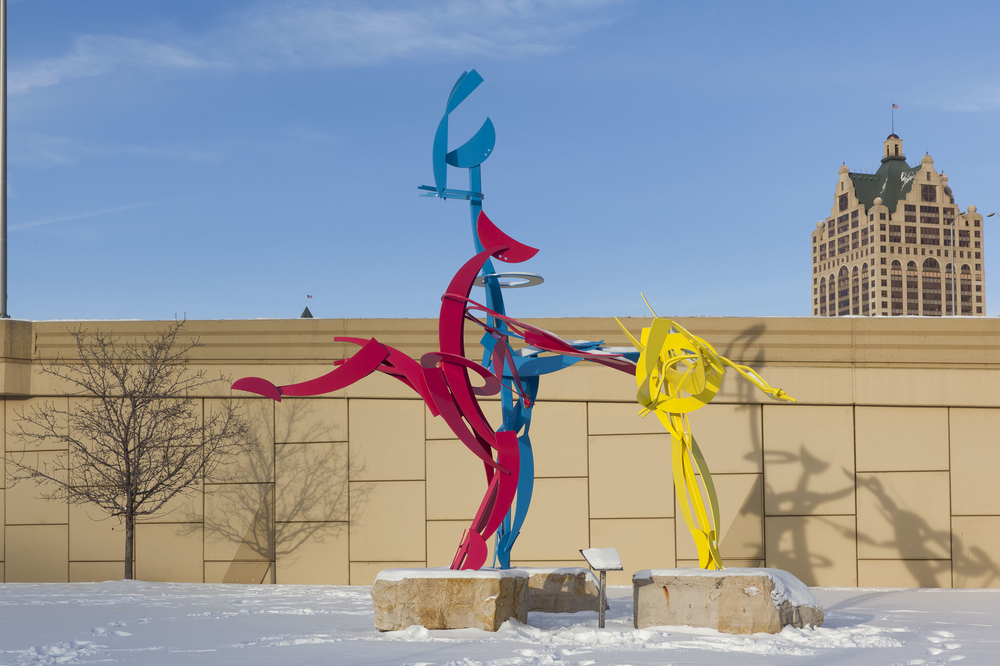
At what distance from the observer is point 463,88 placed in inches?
535

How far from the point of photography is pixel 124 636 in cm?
1012

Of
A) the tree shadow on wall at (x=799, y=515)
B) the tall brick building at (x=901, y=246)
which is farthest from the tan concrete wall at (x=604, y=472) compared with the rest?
the tall brick building at (x=901, y=246)

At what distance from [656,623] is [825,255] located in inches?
6455

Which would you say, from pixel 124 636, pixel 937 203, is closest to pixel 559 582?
pixel 124 636

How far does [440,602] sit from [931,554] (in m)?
10.6

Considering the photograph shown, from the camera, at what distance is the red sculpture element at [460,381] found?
1183cm

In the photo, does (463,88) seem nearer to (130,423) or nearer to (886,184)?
(130,423)

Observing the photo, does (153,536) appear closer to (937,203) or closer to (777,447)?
(777,447)

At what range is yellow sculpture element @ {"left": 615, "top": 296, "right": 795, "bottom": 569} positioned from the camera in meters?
11.7

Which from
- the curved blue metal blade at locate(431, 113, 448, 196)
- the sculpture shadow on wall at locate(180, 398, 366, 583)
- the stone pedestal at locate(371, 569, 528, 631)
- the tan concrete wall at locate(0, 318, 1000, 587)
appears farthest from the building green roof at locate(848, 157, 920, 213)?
the stone pedestal at locate(371, 569, 528, 631)

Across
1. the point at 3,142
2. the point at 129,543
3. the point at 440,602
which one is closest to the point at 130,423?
the point at 129,543

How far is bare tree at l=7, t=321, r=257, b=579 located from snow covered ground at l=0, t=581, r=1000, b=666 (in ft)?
12.1

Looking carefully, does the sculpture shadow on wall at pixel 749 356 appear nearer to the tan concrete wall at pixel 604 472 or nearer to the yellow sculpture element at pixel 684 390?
the tan concrete wall at pixel 604 472

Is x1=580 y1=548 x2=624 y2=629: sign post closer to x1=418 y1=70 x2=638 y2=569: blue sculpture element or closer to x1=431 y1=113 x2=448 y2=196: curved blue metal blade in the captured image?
x1=418 y1=70 x2=638 y2=569: blue sculpture element
